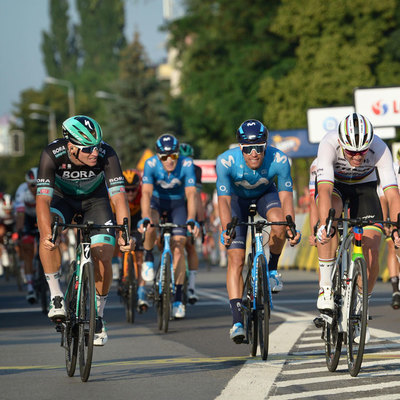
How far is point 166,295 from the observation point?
13508 mm

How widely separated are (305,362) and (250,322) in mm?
676

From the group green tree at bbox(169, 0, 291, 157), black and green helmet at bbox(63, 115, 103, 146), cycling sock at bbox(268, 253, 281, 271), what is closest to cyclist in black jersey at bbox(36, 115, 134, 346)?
black and green helmet at bbox(63, 115, 103, 146)

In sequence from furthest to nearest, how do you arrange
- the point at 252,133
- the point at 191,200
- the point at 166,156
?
1. the point at 166,156
2. the point at 191,200
3. the point at 252,133

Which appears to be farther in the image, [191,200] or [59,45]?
[59,45]

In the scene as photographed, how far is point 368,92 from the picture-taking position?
2505 cm

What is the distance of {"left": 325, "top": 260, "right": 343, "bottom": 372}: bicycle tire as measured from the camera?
29.8 feet

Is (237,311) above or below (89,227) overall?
below

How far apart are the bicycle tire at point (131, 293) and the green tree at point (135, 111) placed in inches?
2863

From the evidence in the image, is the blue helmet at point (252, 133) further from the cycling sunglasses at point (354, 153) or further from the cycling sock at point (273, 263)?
the cycling sock at point (273, 263)

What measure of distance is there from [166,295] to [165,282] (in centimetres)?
28

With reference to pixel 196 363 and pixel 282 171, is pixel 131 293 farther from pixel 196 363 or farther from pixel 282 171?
pixel 196 363

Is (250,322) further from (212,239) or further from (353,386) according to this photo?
(212,239)

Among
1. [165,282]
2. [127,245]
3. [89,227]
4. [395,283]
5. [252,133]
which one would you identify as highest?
[252,133]

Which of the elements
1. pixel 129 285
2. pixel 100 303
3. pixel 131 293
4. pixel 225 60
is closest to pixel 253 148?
pixel 100 303
